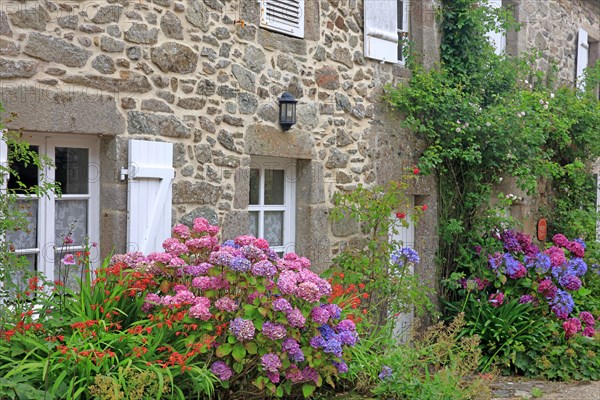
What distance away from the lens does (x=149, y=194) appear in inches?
214

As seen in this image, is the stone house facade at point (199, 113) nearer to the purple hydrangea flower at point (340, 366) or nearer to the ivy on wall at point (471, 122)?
the ivy on wall at point (471, 122)

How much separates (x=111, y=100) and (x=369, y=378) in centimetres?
259

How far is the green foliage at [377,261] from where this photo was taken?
22.9 ft

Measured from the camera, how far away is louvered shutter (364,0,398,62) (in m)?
7.49

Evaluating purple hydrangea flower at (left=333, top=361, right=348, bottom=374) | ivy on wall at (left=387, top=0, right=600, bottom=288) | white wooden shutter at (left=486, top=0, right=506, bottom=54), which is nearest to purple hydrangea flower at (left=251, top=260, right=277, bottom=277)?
purple hydrangea flower at (left=333, top=361, right=348, bottom=374)

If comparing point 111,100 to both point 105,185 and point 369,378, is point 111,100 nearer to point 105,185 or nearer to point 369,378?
point 105,185

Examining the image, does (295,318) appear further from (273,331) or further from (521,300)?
(521,300)

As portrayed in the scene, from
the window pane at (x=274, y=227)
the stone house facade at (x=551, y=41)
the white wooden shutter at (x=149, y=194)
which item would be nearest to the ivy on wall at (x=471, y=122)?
the stone house facade at (x=551, y=41)

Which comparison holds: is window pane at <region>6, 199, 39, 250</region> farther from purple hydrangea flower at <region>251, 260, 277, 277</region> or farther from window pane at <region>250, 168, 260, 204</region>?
window pane at <region>250, 168, 260, 204</region>

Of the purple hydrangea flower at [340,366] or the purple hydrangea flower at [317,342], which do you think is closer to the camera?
the purple hydrangea flower at [317,342]

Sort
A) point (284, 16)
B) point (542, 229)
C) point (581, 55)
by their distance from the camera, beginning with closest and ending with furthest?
point (284, 16)
point (542, 229)
point (581, 55)

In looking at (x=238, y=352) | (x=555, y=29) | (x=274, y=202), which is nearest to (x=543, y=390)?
(x=274, y=202)

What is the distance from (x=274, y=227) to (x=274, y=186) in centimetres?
36

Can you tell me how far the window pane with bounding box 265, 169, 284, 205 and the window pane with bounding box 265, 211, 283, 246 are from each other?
0.11m
